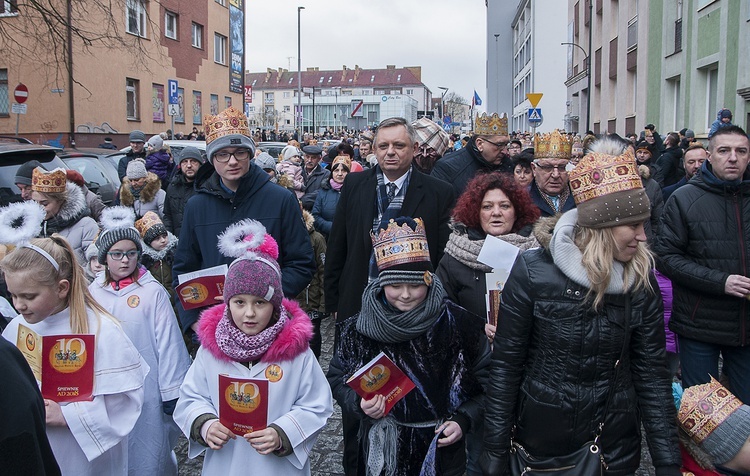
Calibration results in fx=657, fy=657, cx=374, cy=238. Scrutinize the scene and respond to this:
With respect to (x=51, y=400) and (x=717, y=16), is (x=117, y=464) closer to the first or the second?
(x=51, y=400)

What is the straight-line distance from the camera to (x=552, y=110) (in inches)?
2002

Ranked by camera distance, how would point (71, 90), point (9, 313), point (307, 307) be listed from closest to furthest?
point (9, 313) → point (307, 307) → point (71, 90)

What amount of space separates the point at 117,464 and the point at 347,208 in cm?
223

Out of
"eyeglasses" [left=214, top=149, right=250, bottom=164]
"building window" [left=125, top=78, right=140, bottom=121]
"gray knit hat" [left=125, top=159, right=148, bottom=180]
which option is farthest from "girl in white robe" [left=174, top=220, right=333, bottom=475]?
"building window" [left=125, top=78, right=140, bottom=121]

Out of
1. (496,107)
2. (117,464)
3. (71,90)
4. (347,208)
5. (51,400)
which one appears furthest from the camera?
(496,107)

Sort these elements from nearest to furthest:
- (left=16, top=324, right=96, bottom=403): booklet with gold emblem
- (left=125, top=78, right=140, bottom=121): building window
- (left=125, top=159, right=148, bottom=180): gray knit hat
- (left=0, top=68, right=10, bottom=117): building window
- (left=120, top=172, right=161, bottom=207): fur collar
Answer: (left=16, top=324, right=96, bottom=403): booklet with gold emblem
(left=120, top=172, right=161, bottom=207): fur collar
(left=125, top=159, right=148, bottom=180): gray knit hat
(left=0, top=68, right=10, bottom=117): building window
(left=125, top=78, right=140, bottom=121): building window

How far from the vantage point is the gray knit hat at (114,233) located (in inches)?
165

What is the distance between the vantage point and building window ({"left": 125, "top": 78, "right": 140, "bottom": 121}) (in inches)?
1070

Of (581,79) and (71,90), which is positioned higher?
(581,79)

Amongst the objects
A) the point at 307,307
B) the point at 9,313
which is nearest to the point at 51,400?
the point at 9,313

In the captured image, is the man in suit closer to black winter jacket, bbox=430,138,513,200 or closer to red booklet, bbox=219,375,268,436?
black winter jacket, bbox=430,138,513,200

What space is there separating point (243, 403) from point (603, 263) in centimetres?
167

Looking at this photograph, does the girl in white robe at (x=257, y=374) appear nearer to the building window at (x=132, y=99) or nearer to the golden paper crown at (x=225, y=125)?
the golden paper crown at (x=225, y=125)

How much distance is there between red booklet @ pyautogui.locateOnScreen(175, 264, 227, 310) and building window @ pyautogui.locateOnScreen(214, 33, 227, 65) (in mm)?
32484
